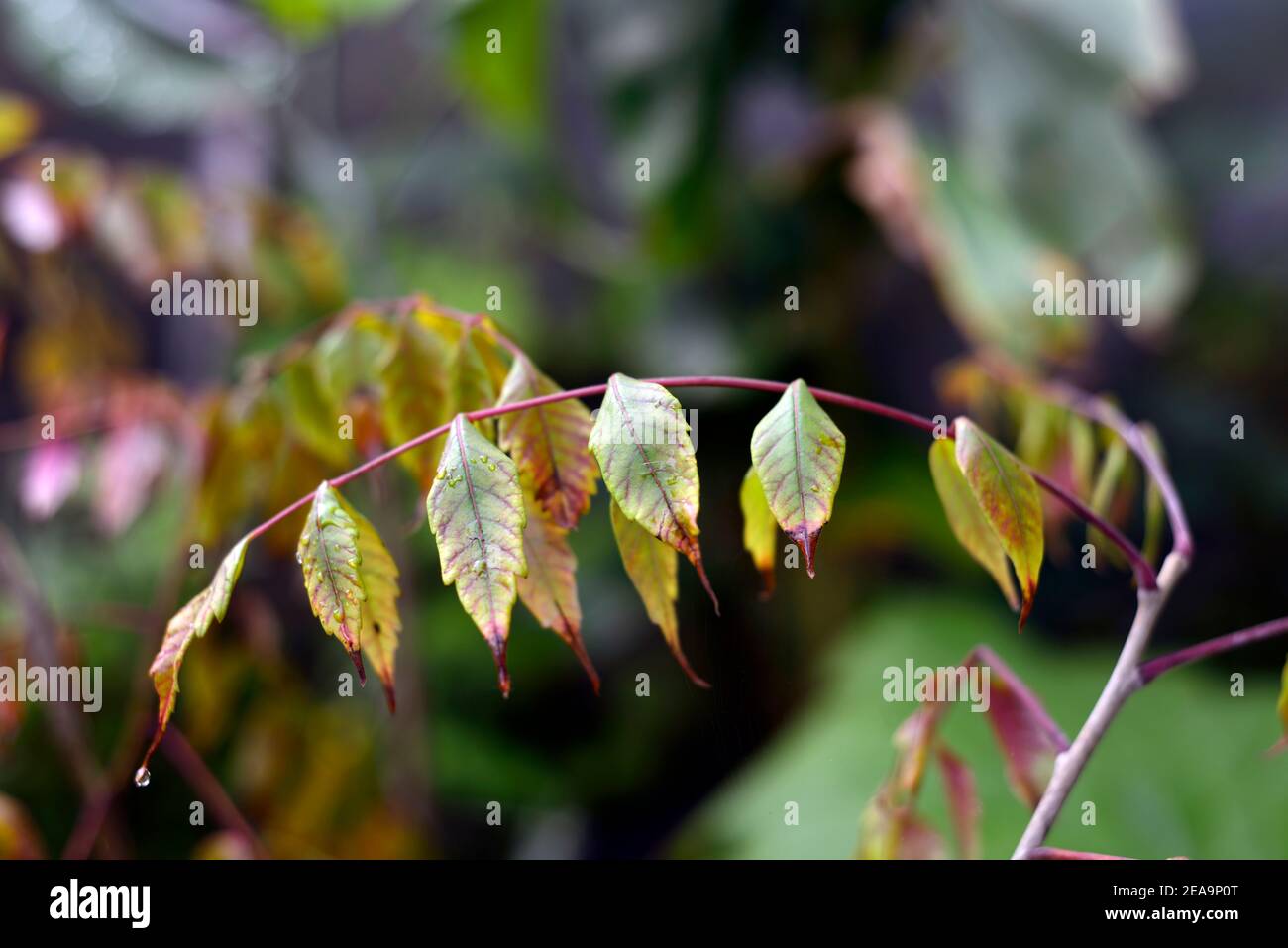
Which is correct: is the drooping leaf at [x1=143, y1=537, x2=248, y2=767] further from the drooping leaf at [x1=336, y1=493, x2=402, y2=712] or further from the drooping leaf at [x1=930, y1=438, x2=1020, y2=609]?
the drooping leaf at [x1=930, y1=438, x2=1020, y2=609]

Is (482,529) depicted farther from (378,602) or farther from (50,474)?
(50,474)

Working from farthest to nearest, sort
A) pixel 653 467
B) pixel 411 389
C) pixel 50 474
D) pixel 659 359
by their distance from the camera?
pixel 659 359, pixel 50 474, pixel 411 389, pixel 653 467

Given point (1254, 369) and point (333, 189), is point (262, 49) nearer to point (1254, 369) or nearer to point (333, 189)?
point (333, 189)

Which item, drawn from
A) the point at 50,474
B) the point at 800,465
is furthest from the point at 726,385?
the point at 50,474

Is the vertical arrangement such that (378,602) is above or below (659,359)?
below

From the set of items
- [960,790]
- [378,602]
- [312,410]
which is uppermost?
[312,410]

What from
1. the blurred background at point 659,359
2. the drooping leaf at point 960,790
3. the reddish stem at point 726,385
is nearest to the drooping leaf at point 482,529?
the reddish stem at point 726,385
